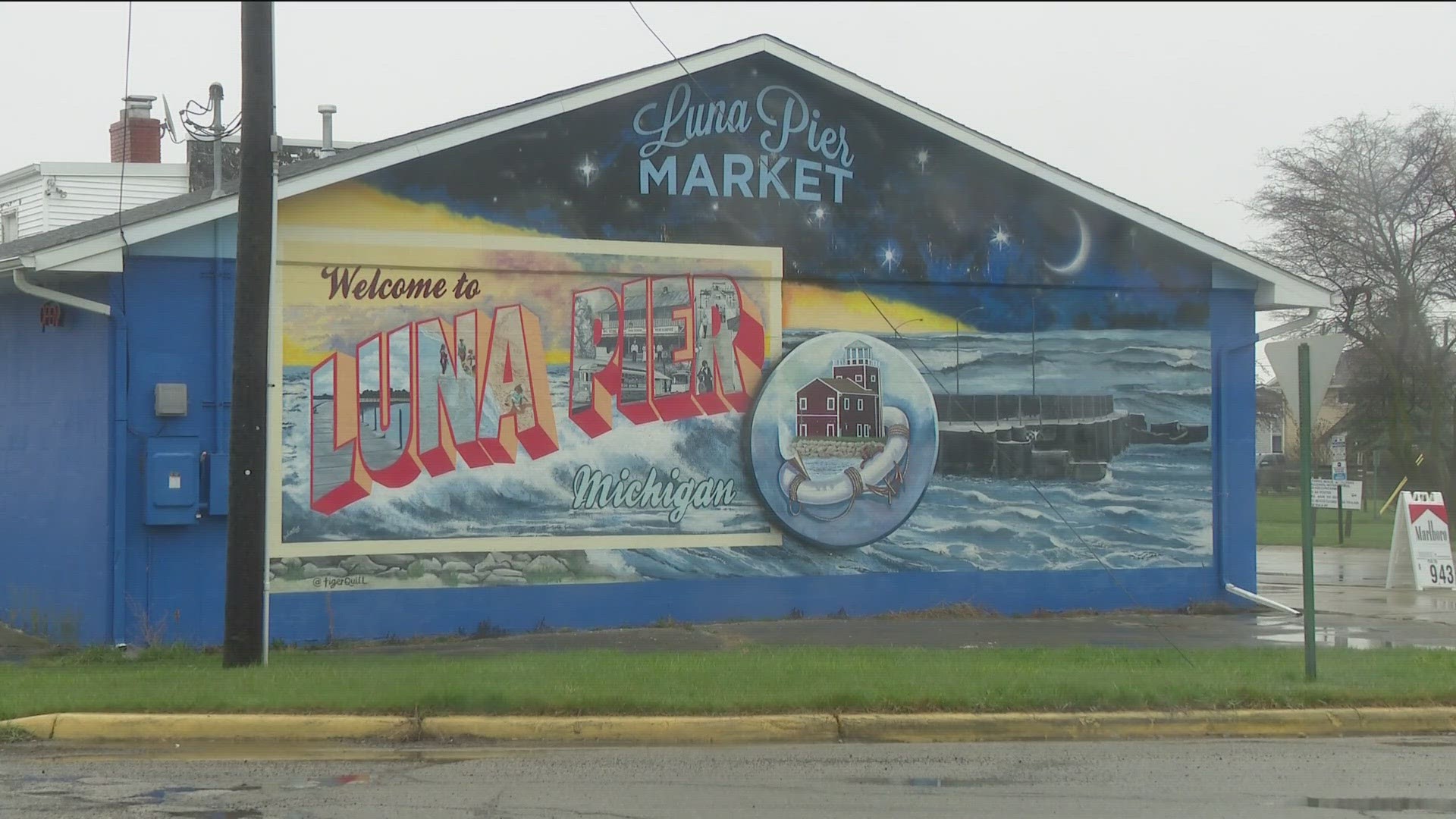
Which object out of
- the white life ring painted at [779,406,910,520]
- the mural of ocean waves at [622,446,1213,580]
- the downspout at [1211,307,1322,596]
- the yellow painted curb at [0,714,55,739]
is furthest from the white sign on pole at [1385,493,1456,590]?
the yellow painted curb at [0,714,55,739]

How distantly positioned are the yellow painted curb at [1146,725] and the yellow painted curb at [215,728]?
10.4 feet

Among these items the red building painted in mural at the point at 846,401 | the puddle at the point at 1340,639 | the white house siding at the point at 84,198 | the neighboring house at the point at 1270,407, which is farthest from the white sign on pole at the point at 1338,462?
the white house siding at the point at 84,198

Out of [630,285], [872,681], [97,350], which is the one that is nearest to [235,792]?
[872,681]

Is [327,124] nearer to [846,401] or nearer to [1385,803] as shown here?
[846,401]

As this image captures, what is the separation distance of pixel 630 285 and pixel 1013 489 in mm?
4714

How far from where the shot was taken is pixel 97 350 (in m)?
13.2

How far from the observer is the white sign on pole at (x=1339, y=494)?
31.9m

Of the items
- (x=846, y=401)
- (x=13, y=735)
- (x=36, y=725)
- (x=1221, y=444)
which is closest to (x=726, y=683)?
(x=36, y=725)

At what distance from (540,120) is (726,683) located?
20.7 ft

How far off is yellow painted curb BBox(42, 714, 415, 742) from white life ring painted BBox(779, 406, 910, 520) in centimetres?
626

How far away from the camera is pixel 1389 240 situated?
4016 cm

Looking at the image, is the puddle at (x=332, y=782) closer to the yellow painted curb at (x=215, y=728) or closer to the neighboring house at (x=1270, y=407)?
the yellow painted curb at (x=215, y=728)

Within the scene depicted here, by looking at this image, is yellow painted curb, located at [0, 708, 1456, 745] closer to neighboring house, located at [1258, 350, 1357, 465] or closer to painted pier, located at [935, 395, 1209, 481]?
painted pier, located at [935, 395, 1209, 481]

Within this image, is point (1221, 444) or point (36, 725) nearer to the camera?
→ point (36, 725)
